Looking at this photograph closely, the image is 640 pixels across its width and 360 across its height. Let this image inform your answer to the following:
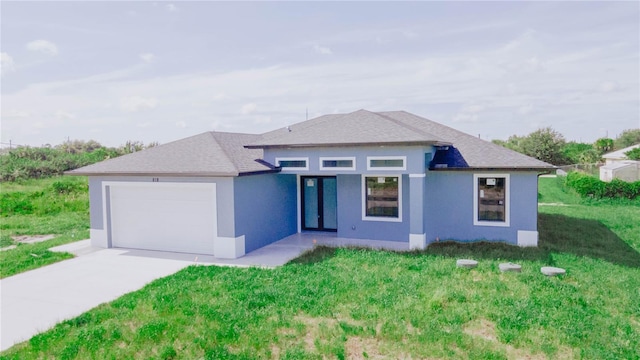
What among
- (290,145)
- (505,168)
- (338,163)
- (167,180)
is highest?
(290,145)

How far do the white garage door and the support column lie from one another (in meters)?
5.90

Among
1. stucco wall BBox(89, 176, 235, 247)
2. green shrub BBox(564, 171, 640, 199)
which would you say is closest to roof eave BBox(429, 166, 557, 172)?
stucco wall BBox(89, 176, 235, 247)

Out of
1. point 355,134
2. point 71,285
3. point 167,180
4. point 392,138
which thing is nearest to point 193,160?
point 167,180

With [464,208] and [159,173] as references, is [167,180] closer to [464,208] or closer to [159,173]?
[159,173]

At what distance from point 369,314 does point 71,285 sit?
7190mm

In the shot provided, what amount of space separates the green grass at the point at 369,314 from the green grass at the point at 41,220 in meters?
5.25

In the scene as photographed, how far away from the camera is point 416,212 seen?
1245 centimetres

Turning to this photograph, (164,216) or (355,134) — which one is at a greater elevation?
(355,134)

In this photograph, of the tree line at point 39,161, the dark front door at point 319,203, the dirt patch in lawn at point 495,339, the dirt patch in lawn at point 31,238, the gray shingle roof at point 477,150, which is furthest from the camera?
the tree line at point 39,161

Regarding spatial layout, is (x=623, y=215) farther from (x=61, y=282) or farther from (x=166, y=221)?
(x=61, y=282)

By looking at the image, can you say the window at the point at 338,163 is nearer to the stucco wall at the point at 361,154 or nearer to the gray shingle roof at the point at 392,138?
the stucco wall at the point at 361,154

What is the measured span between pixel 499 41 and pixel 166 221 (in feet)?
45.5

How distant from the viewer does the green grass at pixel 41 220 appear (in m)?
12.0

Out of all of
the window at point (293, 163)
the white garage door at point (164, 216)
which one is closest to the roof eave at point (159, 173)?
the white garage door at point (164, 216)
